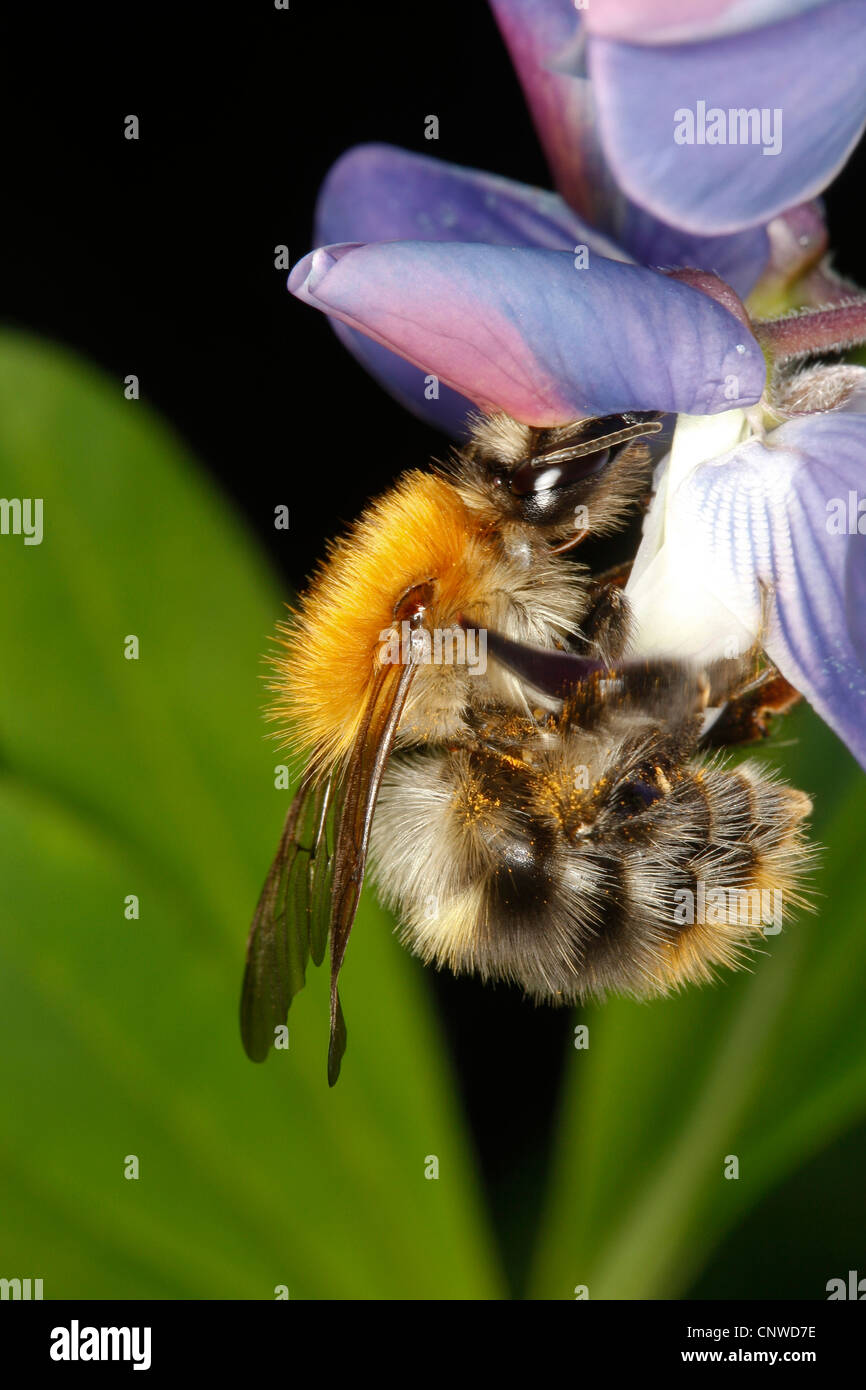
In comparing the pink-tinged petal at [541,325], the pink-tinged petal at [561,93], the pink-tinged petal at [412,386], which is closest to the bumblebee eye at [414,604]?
the pink-tinged petal at [541,325]

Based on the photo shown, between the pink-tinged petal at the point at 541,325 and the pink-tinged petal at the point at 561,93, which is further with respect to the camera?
the pink-tinged petal at the point at 561,93

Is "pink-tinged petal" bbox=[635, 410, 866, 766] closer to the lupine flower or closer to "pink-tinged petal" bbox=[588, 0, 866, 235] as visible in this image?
the lupine flower

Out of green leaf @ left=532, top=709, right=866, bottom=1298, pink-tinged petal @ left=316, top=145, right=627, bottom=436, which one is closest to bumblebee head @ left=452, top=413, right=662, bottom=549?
pink-tinged petal @ left=316, top=145, right=627, bottom=436

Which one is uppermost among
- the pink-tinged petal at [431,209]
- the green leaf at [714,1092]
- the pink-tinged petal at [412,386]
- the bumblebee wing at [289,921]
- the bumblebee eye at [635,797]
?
the pink-tinged petal at [431,209]

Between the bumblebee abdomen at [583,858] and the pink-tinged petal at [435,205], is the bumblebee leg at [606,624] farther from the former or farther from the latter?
the pink-tinged petal at [435,205]

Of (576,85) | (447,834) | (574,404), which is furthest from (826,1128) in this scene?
(576,85)

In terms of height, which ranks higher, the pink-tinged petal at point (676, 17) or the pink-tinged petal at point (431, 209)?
the pink-tinged petal at point (431, 209)

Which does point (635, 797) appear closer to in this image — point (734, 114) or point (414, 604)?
point (414, 604)

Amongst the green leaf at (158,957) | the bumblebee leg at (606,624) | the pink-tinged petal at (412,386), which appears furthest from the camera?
the green leaf at (158,957)

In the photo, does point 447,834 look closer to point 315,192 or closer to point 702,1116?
point 702,1116

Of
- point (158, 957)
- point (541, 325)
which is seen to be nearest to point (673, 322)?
point (541, 325)
